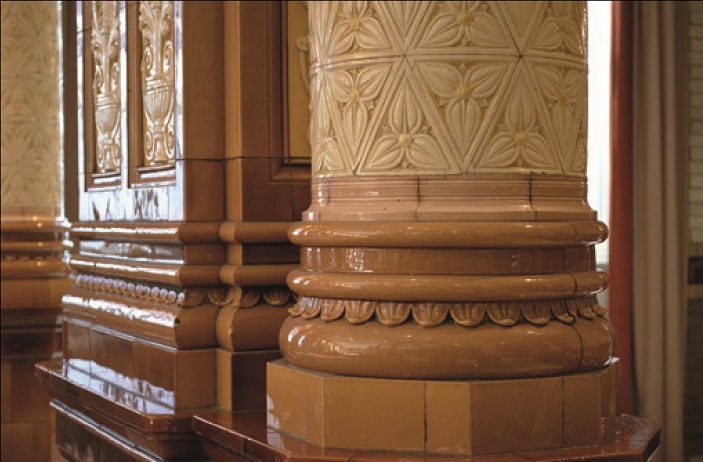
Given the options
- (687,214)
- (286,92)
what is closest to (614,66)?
(687,214)

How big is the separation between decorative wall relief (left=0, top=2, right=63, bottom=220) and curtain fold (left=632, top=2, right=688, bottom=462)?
2841 millimetres

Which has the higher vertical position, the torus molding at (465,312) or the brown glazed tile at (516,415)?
the torus molding at (465,312)

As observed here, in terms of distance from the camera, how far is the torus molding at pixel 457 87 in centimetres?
211

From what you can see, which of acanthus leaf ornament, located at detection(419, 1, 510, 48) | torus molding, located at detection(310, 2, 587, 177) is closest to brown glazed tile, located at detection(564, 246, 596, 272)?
torus molding, located at detection(310, 2, 587, 177)

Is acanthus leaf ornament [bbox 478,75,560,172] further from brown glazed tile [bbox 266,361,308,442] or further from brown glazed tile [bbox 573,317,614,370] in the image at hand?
brown glazed tile [bbox 266,361,308,442]

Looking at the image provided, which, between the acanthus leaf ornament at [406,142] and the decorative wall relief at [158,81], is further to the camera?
the decorative wall relief at [158,81]

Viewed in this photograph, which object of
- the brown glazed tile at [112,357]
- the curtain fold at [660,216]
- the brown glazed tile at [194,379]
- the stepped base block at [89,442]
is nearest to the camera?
the brown glazed tile at [194,379]

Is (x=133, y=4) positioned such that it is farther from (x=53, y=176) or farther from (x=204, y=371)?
(x=53, y=176)

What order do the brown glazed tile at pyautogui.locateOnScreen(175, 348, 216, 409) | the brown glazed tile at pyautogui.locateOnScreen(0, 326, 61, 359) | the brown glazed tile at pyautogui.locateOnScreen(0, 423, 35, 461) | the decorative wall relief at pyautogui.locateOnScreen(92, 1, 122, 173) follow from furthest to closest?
the brown glazed tile at pyautogui.locateOnScreen(0, 326, 61, 359), the brown glazed tile at pyautogui.locateOnScreen(0, 423, 35, 461), the decorative wall relief at pyautogui.locateOnScreen(92, 1, 122, 173), the brown glazed tile at pyautogui.locateOnScreen(175, 348, 216, 409)

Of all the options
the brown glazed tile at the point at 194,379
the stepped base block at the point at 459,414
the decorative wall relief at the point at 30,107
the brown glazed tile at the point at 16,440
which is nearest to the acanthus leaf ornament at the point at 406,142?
the stepped base block at the point at 459,414

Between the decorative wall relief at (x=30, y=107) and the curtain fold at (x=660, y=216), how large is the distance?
112 inches

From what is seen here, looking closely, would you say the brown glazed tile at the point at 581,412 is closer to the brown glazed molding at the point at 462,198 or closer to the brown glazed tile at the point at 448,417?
the brown glazed tile at the point at 448,417

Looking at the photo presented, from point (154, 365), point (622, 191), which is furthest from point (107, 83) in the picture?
point (622, 191)

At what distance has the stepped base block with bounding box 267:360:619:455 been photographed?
2035mm
